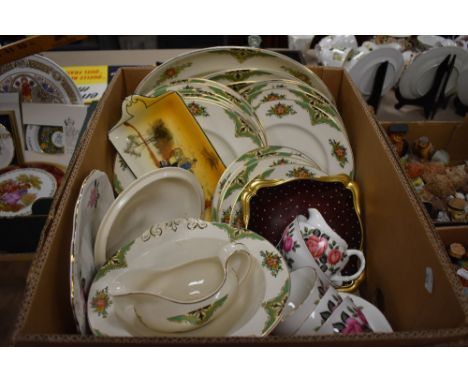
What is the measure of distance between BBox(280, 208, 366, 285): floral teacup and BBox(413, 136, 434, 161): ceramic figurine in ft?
2.36

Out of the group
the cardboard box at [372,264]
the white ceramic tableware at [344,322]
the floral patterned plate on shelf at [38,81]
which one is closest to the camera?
the cardboard box at [372,264]

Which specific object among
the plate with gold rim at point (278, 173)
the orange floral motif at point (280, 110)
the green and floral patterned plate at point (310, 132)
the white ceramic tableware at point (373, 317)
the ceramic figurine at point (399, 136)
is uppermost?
the orange floral motif at point (280, 110)

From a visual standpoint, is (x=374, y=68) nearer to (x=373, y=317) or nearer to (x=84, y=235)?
(x=373, y=317)

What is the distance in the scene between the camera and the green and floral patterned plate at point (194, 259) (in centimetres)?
64

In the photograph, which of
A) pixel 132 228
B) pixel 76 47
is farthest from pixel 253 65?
pixel 76 47

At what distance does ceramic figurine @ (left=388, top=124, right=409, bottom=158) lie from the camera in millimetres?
1312

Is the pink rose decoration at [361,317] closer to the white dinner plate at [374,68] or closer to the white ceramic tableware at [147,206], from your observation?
the white ceramic tableware at [147,206]

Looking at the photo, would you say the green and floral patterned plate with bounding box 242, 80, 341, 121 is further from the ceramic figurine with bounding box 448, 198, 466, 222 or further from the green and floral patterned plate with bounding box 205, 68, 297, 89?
the ceramic figurine with bounding box 448, 198, 466, 222

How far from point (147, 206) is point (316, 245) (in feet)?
1.14

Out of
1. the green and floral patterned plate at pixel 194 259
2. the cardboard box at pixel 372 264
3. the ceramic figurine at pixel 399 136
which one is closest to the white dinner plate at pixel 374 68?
the ceramic figurine at pixel 399 136

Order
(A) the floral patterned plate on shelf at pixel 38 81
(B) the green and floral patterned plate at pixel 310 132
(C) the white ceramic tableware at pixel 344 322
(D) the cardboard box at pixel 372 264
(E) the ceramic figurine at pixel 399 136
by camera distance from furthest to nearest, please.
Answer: (E) the ceramic figurine at pixel 399 136 < (A) the floral patterned plate on shelf at pixel 38 81 < (B) the green and floral patterned plate at pixel 310 132 < (C) the white ceramic tableware at pixel 344 322 < (D) the cardboard box at pixel 372 264

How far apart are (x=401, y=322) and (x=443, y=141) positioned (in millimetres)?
893

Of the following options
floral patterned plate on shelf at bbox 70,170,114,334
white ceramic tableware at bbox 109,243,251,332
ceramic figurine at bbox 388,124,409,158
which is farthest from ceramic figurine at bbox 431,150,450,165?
floral patterned plate on shelf at bbox 70,170,114,334

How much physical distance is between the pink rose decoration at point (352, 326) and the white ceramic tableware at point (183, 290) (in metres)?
0.18
